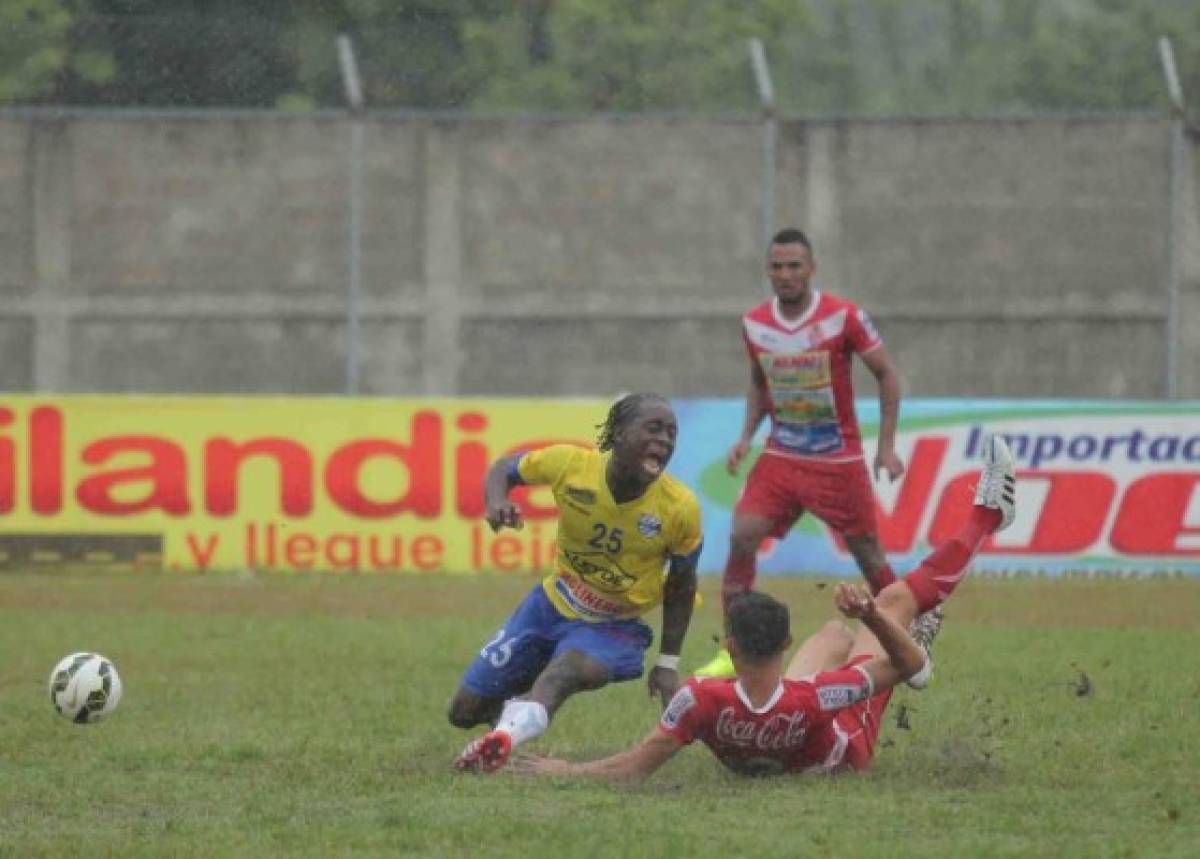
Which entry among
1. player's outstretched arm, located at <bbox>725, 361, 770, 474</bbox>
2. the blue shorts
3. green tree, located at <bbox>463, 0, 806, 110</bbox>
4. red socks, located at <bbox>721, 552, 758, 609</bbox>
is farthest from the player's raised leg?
green tree, located at <bbox>463, 0, 806, 110</bbox>

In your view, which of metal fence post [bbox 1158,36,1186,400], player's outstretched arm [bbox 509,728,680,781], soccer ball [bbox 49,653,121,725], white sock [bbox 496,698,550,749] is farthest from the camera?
metal fence post [bbox 1158,36,1186,400]

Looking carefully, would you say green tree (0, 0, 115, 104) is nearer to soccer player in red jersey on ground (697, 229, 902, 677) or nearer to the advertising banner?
the advertising banner

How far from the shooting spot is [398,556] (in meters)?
21.5

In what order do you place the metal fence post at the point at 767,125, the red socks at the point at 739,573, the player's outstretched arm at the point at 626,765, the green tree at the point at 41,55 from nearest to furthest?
the player's outstretched arm at the point at 626,765 → the red socks at the point at 739,573 → the metal fence post at the point at 767,125 → the green tree at the point at 41,55

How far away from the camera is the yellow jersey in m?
10.3

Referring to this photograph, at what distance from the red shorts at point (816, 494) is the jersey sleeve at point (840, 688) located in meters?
4.04

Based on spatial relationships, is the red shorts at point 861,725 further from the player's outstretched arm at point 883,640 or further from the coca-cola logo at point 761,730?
the coca-cola logo at point 761,730

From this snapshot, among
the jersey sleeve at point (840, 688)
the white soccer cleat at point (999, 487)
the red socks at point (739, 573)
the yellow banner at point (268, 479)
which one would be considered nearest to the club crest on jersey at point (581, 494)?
the jersey sleeve at point (840, 688)

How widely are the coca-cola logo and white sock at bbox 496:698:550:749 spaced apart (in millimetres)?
706

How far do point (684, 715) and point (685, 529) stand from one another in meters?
1.03

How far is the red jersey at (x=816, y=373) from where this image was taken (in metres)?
13.9

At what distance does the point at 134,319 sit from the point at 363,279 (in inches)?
107

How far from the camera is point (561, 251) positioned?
30812 millimetres

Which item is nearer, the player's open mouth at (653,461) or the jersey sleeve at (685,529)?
the player's open mouth at (653,461)
